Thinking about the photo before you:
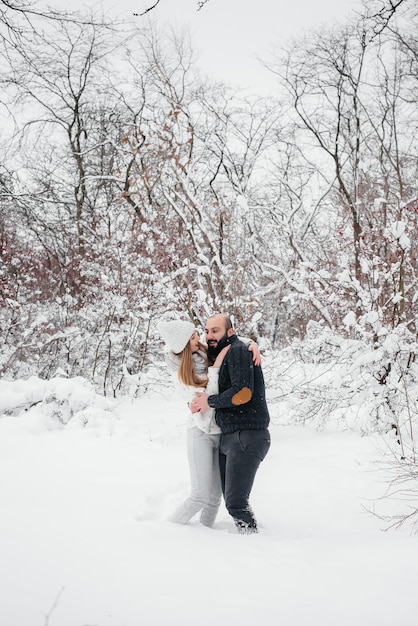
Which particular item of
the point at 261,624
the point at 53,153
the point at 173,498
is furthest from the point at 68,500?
the point at 53,153

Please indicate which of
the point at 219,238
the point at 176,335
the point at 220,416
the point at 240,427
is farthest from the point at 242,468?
the point at 219,238

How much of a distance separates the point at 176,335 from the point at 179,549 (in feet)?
4.21

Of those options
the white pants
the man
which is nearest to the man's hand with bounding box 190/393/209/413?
the man

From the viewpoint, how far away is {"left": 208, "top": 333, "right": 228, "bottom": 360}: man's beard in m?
3.19

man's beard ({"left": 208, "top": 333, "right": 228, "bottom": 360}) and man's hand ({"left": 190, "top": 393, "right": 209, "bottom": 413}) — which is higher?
man's beard ({"left": 208, "top": 333, "right": 228, "bottom": 360})

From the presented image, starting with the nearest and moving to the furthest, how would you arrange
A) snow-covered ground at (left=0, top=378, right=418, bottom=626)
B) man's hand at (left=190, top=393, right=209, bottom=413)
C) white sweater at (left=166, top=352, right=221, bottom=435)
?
snow-covered ground at (left=0, top=378, right=418, bottom=626)
man's hand at (left=190, top=393, right=209, bottom=413)
white sweater at (left=166, top=352, right=221, bottom=435)

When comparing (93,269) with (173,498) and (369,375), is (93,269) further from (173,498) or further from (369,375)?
(173,498)

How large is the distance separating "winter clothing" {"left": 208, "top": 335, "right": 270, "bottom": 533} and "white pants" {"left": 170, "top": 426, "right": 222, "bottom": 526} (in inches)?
4.8

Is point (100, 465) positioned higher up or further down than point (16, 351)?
further down

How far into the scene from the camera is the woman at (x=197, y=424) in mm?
3109

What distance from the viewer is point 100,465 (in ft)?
15.2

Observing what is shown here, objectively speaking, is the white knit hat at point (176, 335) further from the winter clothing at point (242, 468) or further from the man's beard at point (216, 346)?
the winter clothing at point (242, 468)

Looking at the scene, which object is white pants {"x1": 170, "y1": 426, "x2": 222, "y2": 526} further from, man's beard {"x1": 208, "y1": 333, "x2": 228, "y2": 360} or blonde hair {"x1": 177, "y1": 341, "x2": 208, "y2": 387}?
man's beard {"x1": 208, "y1": 333, "x2": 228, "y2": 360}

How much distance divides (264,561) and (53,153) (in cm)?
1479
